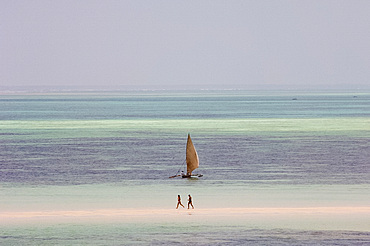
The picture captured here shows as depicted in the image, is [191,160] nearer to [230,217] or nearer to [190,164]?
[190,164]

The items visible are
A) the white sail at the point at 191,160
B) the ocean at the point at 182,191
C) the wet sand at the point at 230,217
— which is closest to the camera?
the ocean at the point at 182,191

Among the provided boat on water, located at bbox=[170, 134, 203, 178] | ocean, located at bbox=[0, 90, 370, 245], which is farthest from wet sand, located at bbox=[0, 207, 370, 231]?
boat on water, located at bbox=[170, 134, 203, 178]

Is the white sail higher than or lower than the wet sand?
higher

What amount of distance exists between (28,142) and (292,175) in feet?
104

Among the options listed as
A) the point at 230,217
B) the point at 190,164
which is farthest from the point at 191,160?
the point at 230,217

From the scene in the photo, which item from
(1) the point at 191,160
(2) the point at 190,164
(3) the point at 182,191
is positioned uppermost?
(1) the point at 191,160

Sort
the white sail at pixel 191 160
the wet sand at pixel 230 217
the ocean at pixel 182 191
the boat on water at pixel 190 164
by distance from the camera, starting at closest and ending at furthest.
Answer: the ocean at pixel 182 191 → the wet sand at pixel 230 217 → the boat on water at pixel 190 164 → the white sail at pixel 191 160

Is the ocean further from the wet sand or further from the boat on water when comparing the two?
the boat on water

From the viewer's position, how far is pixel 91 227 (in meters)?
32.0

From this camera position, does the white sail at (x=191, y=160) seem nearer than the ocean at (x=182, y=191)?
No

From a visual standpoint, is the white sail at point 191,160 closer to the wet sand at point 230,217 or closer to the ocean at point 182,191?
the ocean at point 182,191

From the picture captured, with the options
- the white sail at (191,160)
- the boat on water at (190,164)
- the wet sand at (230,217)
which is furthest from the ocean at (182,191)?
the white sail at (191,160)

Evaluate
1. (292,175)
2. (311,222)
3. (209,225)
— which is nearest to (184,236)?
(209,225)

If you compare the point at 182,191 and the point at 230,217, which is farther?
the point at 182,191
